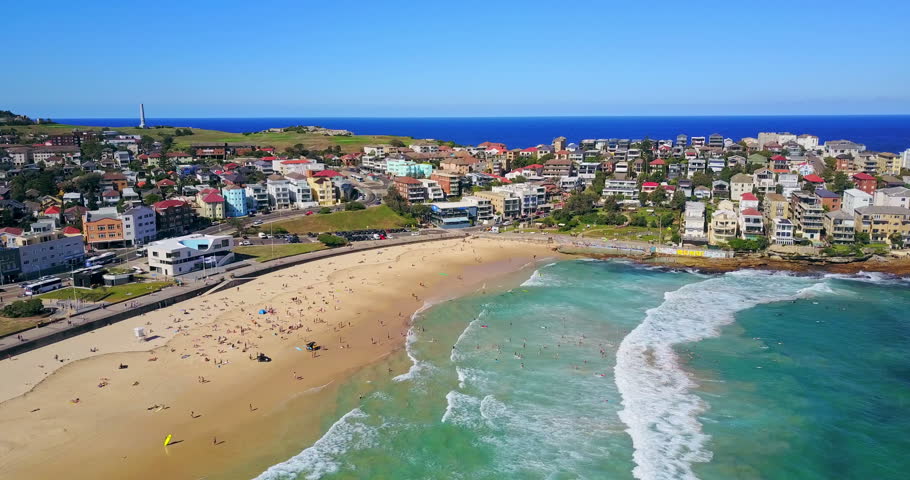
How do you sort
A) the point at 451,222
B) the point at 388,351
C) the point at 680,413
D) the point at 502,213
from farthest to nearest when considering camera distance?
the point at 502,213 < the point at 451,222 < the point at 388,351 < the point at 680,413

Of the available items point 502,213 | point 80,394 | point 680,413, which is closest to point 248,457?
point 80,394

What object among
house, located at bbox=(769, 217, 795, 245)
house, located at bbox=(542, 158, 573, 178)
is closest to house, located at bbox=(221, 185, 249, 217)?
house, located at bbox=(542, 158, 573, 178)

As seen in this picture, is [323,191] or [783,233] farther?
[323,191]

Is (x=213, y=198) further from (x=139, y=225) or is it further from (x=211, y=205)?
(x=139, y=225)

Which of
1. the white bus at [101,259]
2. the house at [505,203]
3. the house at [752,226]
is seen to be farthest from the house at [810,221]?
the white bus at [101,259]

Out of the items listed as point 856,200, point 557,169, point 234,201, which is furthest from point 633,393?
point 557,169

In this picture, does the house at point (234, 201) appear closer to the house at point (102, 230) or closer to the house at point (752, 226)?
the house at point (102, 230)

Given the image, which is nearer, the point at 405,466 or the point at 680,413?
the point at 405,466

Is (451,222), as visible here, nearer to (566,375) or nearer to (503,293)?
(503,293)
